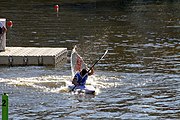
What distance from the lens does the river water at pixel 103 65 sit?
26.5m

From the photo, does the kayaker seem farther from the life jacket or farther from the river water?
the river water

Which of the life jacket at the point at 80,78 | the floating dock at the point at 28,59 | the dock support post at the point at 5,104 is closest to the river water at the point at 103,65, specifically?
the floating dock at the point at 28,59

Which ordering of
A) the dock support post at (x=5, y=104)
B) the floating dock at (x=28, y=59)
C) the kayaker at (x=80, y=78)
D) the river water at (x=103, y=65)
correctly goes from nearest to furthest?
1. the dock support post at (x=5, y=104)
2. the river water at (x=103, y=65)
3. the kayaker at (x=80, y=78)
4. the floating dock at (x=28, y=59)

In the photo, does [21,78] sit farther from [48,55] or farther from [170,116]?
[170,116]

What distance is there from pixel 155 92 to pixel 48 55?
8.90 metres

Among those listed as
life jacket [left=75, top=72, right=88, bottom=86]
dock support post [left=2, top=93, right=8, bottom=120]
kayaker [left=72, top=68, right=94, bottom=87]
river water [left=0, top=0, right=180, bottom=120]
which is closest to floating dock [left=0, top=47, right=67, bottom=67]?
river water [left=0, top=0, right=180, bottom=120]

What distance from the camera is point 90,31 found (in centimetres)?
5150

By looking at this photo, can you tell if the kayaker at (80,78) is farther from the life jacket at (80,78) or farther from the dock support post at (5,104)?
the dock support post at (5,104)

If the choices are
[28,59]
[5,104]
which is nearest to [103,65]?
[28,59]

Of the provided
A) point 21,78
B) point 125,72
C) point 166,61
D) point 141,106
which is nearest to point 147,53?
point 166,61

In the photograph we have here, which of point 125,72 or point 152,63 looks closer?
point 125,72

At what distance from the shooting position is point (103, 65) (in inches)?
1446

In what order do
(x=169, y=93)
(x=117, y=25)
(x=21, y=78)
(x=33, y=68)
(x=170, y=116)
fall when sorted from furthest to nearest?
(x=117, y=25) → (x=33, y=68) → (x=21, y=78) → (x=169, y=93) → (x=170, y=116)

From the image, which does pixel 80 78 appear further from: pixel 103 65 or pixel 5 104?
pixel 5 104
